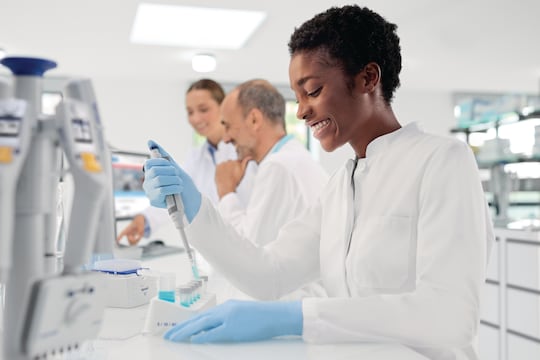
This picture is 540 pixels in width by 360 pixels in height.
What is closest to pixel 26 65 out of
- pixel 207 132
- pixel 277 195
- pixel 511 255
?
pixel 277 195

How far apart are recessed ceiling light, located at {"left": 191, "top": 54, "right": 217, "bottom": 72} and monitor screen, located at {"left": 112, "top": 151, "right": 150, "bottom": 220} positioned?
4.06 m

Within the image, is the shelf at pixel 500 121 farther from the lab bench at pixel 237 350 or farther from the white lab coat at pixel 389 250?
the lab bench at pixel 237 350

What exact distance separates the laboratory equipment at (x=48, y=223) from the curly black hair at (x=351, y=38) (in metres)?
0.79

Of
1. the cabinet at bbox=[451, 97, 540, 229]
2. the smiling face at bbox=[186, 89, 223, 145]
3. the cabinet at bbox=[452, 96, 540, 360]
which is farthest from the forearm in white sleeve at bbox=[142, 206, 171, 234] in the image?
the cabinet at bbox=[451, 97, 540, 229]

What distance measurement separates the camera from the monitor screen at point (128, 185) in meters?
2.61

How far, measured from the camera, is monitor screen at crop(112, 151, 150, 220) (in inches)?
103

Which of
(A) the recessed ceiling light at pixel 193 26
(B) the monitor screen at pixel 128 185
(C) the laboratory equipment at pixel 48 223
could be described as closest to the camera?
(C) the laboratory equipment at pixel 48 223

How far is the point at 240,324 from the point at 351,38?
0.76m

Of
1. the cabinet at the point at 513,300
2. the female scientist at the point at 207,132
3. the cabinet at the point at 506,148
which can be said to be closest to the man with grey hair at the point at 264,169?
the female scientist at the point at 207,132

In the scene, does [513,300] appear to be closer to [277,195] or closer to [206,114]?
[277,195]

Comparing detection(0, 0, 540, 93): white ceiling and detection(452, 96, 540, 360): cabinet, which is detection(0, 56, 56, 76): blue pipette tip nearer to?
detection(452, 96, 540, 360): cabinet

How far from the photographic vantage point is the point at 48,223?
676 mm

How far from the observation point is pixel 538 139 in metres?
3.87

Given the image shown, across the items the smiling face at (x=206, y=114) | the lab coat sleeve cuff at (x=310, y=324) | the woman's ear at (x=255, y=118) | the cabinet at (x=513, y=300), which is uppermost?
the smiling face at (x=206, y=114)
